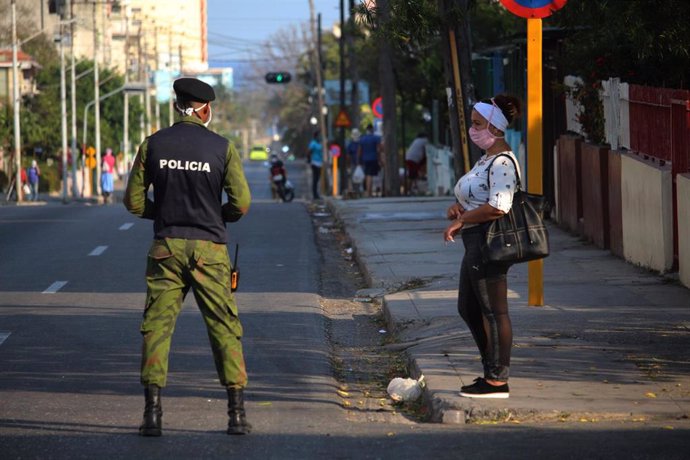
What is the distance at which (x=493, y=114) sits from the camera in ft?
27.8

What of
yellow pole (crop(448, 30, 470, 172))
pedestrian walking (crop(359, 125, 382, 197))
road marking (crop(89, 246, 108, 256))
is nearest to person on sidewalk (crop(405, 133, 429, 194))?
pedestrian walking (crop(359, 125, 382, 197))

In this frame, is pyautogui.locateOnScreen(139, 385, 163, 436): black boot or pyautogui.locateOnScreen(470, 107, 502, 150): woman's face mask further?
pyautogui.locateOnScreen(470, 107, 502, 150): woman's face mask

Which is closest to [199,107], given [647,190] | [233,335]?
[233,335]

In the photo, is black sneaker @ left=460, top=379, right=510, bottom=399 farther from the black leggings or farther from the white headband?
the white headband

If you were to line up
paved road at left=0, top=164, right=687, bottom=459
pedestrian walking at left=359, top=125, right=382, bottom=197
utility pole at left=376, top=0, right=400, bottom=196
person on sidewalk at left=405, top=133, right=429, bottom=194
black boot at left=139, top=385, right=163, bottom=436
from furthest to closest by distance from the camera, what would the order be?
pedestrian walking at left=359, top=125, right=382, bottom=197 → utility pole at left=376, top=0, right=400, bottom=196 → person on sidewalk at left=405, top=133, right=429, bottom=194 → black boot at left=139, top=385, right=163, bottom=436 → paved road at left=0, top=164, right=687, bottom=459

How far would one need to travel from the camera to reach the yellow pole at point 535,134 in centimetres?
1174

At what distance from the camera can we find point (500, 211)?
27.1 ft

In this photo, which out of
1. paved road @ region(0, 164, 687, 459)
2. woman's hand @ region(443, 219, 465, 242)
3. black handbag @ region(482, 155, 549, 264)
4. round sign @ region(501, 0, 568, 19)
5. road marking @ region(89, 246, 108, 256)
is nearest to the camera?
paved road @ region(0, 164, 687, 459)

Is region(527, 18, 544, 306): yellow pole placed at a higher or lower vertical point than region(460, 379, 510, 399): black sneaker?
higher

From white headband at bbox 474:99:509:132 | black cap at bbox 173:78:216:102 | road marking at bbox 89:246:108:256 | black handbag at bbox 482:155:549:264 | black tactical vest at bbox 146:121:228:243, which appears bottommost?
Answer: road marking at bbox 89:246:108:256

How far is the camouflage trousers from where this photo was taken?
766cm

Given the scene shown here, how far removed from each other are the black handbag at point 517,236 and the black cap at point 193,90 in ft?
5.55

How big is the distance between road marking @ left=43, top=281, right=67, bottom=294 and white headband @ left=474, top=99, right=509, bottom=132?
7922 millimetres

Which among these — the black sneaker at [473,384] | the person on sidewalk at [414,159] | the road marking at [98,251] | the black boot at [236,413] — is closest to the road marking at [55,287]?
the road marking at [98,251]
